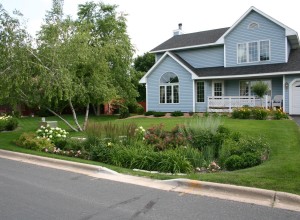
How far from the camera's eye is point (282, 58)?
2380cm

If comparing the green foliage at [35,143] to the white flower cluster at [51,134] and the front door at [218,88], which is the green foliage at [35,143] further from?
the front door at [218,88]

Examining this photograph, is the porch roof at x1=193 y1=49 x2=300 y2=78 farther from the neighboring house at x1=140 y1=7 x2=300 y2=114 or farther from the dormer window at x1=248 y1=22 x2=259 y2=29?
the dormer window at x1=248 y1=22 x2=259 y2=29

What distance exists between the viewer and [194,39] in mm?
29375

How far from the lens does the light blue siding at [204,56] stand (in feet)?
89.0

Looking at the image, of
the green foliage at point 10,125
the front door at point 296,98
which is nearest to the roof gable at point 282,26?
the front door at point 296,98

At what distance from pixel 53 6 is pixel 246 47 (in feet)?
51.0

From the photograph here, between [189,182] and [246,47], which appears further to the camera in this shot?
[246,47]

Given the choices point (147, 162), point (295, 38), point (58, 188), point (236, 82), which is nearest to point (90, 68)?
point (147, 162)

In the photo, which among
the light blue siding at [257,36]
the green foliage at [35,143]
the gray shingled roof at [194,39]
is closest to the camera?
the green foliage at [35,143]

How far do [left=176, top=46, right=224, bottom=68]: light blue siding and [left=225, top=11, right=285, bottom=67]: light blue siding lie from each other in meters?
1.00

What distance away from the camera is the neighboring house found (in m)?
23.5

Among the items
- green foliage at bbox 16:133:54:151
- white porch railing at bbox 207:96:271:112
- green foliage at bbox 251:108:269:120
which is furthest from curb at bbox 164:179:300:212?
white porch railing at bbox 207:96:271:112

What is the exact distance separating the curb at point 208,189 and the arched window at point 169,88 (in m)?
18.2

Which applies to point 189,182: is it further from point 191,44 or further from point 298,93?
point 191,44
